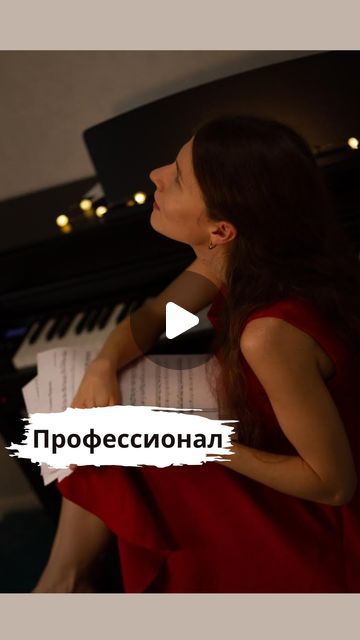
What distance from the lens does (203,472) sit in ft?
3.83

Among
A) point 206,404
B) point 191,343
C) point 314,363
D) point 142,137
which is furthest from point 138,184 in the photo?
point 314,363

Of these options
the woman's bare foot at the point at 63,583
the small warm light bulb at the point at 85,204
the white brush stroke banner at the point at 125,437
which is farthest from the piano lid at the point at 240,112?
the woman's bare foot at the point at 63,583

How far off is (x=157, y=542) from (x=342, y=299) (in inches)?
20.1

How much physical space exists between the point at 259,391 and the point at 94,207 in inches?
27.1

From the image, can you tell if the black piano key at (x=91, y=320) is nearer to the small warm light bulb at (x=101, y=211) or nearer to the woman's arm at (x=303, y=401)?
the small warm light bulb at (x=101, y=211)

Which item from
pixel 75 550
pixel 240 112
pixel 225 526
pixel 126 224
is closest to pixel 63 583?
pixel 75 550

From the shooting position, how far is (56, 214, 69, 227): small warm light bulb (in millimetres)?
1616

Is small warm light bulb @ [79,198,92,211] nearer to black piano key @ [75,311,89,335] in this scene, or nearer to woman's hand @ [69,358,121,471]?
black piano key @ [75,311,89,335]

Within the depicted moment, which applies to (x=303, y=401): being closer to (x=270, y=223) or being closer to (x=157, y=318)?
(x=270, y=223)

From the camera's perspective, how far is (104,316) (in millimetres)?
1534

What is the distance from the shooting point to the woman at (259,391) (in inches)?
37.5

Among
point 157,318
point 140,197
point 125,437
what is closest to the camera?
point 125,437

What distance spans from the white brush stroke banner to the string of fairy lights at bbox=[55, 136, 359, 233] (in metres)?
0.52

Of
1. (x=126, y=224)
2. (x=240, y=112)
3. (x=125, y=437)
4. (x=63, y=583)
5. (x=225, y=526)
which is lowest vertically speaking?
(x=63, y=583)
